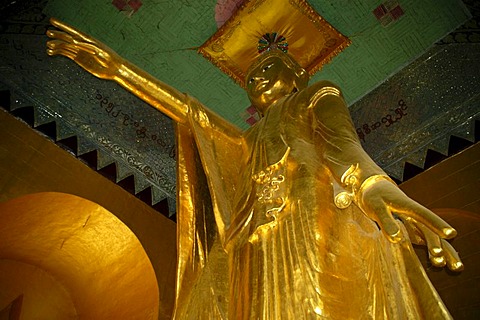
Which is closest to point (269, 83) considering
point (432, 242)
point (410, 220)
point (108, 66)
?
point (108, 66)

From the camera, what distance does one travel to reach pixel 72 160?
3.25 meters

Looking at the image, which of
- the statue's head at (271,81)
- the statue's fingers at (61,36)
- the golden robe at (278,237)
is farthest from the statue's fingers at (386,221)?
the statue's fingers at (61,36)

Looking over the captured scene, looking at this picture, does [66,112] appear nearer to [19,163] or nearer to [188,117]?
[19,163]

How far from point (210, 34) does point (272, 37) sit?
0.40 m

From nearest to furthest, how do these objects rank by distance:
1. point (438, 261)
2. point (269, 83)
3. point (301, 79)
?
point (438, 261) < point (269, 83) < point (301, 79)

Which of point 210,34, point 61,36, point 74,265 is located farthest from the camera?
point 74,265

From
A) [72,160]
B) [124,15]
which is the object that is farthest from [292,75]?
[72,160]

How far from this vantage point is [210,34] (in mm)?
3381

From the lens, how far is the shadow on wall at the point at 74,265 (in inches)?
126

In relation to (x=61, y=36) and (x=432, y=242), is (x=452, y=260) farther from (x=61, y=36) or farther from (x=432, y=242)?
(x=61, y=36)

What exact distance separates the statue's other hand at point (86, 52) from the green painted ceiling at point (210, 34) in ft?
3.51

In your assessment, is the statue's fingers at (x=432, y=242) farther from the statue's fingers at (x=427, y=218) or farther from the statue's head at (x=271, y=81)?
the statue's head at (x=271, y=81)

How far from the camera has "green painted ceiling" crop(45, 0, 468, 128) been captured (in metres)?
3.21

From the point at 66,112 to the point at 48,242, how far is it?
2.73 feet
